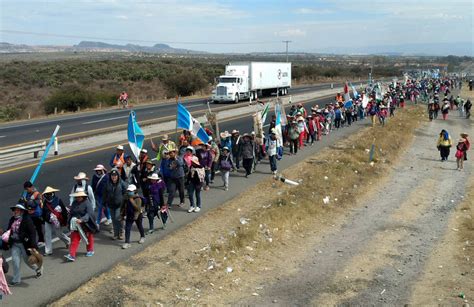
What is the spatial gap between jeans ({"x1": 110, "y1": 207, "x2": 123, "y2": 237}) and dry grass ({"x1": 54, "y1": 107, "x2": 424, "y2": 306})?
0.84m

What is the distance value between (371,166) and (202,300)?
1305 cm

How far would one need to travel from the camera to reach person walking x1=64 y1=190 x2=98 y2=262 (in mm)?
9203

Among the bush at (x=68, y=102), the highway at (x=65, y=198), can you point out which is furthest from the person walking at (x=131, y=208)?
the bush at (x=68, y=102)

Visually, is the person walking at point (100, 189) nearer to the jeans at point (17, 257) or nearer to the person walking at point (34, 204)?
the person walking at point (34, 204)

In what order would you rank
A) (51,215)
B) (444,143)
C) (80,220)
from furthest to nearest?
(444,143) → (51,215) → (80,220)

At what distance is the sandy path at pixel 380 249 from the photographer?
8898 millimetres

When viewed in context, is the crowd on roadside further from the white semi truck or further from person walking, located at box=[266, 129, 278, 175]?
the white semi truck

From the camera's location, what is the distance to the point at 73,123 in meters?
30.4

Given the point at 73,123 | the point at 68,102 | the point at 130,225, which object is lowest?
the point at 73,123

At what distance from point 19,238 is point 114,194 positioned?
225 cm

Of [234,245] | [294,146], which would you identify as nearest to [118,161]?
[234,245]

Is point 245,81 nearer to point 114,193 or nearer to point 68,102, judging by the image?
point 68,102

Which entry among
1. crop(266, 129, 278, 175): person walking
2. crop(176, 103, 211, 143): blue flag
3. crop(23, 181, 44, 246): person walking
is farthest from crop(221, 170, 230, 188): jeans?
crop(23, 181, 44, 246): person walking

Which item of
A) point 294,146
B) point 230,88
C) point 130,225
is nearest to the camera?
point 130,225
